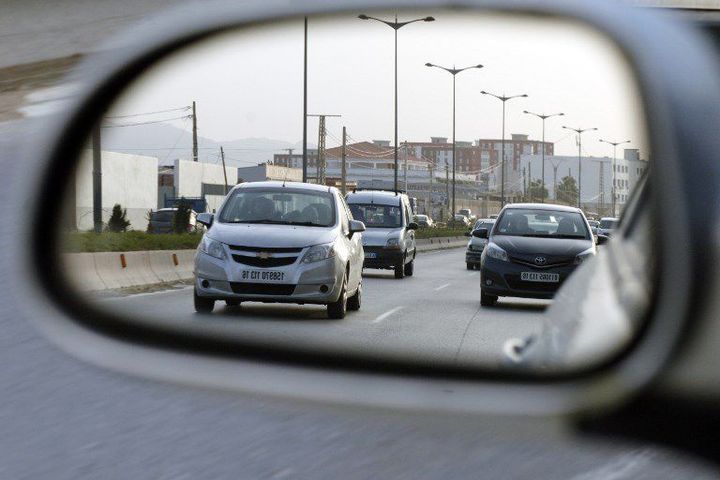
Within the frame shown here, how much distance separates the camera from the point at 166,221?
5461mm

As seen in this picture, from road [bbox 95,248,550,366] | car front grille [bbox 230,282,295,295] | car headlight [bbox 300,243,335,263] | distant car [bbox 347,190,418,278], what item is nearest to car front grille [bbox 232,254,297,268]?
car headlight [bbox 300,243,335,263]

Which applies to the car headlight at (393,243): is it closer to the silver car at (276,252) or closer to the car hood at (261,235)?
the silver car at (276,252)

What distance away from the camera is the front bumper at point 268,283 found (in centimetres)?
395

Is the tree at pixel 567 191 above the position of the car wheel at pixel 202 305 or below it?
above

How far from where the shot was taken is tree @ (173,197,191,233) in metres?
4.95

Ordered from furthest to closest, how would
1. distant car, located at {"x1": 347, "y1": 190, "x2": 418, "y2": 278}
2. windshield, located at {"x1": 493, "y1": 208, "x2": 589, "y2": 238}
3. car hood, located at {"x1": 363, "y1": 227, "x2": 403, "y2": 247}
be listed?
car hood, located at {"x1": 363, "y1": 227, "x2": 403, "y2": 247}
distant car, located at {"x1": 347, "y1": 190, "x2": 418, "y2": 278}
windshield, located at {"x1": 493, "y1": 208, "x2": 589, "y2": 238}

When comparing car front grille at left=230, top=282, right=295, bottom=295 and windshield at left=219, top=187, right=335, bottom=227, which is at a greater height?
windshield at left=219, top=187, right=335, bottom=227

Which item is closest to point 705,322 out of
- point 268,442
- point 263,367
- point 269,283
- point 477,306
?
point 263,367

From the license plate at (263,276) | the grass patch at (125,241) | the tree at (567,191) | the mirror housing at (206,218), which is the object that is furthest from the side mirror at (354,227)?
the tree at (567,191)

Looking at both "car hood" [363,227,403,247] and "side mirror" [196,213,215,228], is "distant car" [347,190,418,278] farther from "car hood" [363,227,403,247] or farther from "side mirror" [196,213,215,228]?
"side mirror" [196,213,215,228]

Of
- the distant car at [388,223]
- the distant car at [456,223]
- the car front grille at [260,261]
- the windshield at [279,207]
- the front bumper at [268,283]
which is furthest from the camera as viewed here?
the distant car at [456,223]

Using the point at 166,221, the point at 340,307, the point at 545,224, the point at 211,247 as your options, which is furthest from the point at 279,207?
the point at 545,224

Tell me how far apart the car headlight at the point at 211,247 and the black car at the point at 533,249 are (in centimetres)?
232

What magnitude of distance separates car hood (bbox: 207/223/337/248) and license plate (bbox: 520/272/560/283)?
2.19m
